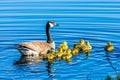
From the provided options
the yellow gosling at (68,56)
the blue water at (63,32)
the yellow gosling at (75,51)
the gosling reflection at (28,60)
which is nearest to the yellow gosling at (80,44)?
the yellow gosling at (75,51)

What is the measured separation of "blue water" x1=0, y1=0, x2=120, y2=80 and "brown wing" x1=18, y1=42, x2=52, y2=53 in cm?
49

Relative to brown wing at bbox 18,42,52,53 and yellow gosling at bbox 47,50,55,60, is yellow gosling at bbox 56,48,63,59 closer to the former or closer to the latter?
yellow gosling at bbox 47,50,55,60

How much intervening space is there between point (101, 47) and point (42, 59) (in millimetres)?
2318

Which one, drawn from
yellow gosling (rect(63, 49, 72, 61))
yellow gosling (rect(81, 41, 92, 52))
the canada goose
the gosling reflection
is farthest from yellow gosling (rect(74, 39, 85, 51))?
the gosling reflection

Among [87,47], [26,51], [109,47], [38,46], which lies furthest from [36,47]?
[109,47]

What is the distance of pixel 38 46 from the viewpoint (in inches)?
811

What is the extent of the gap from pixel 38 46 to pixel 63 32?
2908mm

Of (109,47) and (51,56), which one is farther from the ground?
(109,47)

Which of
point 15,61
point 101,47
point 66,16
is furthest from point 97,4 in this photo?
point 15,61

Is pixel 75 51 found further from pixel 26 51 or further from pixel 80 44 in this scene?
pixel 26 51

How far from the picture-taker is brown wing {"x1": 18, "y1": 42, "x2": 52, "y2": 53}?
1989cm

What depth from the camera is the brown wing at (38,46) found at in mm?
19891

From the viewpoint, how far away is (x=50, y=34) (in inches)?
883

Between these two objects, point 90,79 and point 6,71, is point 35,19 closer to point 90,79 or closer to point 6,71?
point 6,71
